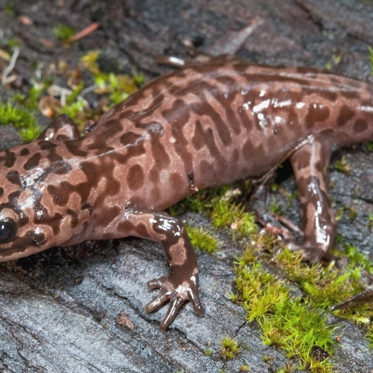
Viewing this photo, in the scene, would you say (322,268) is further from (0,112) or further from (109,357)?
(0,112)

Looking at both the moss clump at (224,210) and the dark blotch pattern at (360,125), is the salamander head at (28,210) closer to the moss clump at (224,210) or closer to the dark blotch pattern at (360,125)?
the moss clump at (224,210)

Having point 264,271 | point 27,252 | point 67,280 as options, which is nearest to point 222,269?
point 264,271

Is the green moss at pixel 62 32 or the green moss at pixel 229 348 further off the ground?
the green moss at pixel 62 32

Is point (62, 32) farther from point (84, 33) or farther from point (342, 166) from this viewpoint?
point (342, 166)

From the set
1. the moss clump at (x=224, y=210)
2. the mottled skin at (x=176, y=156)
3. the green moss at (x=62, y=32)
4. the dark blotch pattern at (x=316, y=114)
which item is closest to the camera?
the mottled skin at (x=176, y=156)

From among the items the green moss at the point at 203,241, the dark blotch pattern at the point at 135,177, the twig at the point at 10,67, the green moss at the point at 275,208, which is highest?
the twig at the point at 10,67

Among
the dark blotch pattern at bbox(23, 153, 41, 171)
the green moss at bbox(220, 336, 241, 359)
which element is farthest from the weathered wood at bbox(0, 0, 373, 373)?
the dark blotch pattern at bbox(23, 153, 41, 171)

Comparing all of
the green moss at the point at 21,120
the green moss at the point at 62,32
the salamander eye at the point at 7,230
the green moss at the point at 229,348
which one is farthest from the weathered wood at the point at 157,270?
the salamander eye at the point at 7,230
